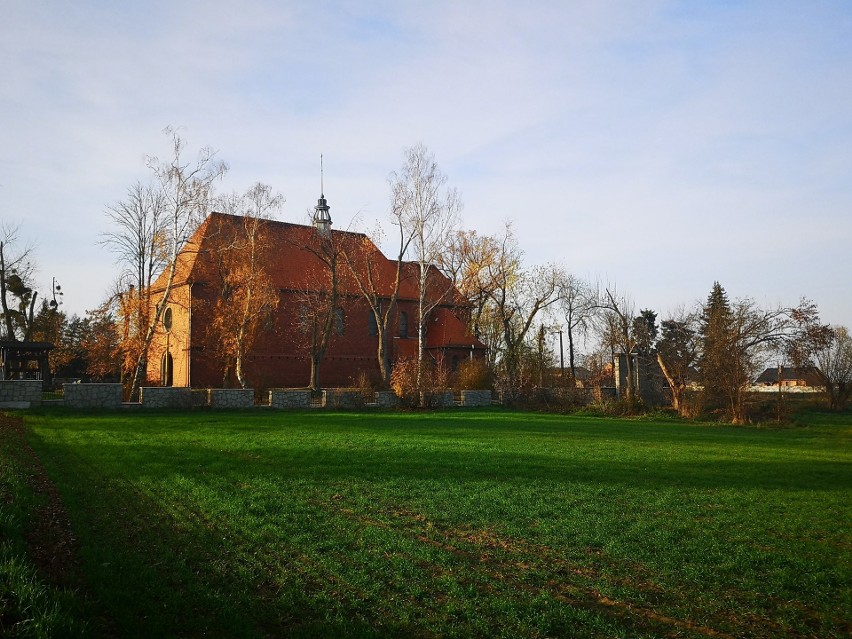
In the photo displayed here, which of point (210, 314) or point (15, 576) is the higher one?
point (210, 314)

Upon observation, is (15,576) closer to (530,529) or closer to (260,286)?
(530,529)

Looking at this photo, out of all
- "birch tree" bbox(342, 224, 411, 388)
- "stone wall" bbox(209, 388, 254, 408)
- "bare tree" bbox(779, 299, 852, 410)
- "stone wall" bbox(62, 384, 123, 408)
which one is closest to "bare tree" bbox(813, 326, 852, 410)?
"bare tree" bbox(779, 299, 852, 410)

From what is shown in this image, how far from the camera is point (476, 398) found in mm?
32625

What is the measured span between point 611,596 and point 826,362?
36.3 m

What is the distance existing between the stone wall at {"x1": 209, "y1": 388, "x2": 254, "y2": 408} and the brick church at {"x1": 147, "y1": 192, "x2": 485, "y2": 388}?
616cm

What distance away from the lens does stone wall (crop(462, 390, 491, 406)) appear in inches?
1266

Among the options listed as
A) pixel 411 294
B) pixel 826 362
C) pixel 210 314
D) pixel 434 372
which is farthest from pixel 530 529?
pixel 411 294

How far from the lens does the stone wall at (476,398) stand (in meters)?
32.2

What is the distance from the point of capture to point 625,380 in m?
33.1

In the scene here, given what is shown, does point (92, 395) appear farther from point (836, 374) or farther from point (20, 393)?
point (836, 374)

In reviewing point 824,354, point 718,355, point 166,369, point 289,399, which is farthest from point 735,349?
point 166,369

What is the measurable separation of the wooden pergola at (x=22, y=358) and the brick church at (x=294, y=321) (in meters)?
4.88

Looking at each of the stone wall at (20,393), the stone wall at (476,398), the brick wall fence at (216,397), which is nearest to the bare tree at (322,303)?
the brick wall fence at (216,397)

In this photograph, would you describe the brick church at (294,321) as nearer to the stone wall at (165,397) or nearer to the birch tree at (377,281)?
Answer: the birch tree at (377,281)
